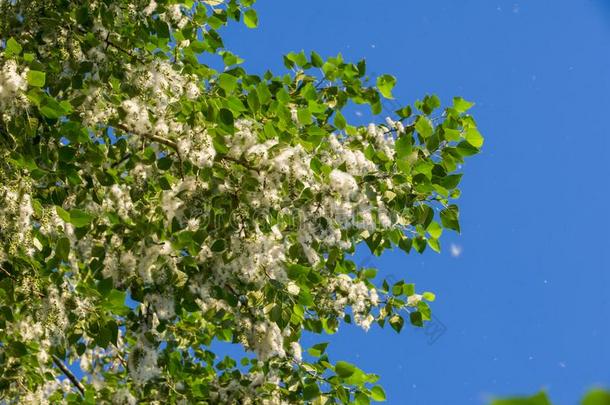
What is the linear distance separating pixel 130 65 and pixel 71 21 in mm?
474

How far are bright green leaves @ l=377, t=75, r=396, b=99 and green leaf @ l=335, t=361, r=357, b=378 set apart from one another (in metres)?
1.87

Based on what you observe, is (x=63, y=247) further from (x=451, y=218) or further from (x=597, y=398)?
(x=597, y=398)

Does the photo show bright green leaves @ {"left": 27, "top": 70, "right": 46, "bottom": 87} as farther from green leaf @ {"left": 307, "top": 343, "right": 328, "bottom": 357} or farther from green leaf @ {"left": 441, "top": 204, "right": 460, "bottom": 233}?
green leaf @ {"left": 307, "top": 343, "right": 328, "bottom": 357}

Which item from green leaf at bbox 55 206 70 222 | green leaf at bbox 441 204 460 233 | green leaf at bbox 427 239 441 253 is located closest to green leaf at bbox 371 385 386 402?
A: green leaf at bbox 427 239 441 253

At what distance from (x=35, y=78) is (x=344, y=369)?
8.50 ft

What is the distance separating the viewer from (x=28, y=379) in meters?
5.95

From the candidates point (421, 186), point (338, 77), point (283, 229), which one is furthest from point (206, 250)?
point (338, 77)

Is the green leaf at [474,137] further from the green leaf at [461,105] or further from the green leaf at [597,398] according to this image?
the green leaf at [597,398]

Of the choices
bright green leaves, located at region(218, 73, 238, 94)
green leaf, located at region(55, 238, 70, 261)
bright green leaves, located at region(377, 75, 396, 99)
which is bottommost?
green leaf, located at region(55, 238, 70, 261)

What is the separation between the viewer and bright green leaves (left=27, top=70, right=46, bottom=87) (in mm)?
3699

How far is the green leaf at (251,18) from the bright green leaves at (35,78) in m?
2.27

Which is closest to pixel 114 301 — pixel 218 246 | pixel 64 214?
pixel 64 214

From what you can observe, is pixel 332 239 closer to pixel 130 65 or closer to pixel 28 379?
pixel 130 65

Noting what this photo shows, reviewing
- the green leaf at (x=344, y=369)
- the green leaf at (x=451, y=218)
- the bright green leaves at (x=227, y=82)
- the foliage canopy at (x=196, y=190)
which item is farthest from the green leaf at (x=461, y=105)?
the green leaf at (x=344, y=369)
